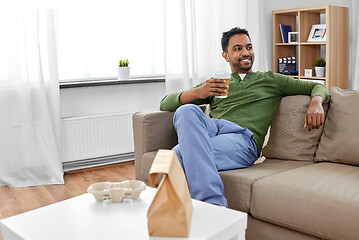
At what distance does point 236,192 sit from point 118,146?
202 cm

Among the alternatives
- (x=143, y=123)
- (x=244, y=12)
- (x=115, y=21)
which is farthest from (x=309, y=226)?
(x=244, y=12)

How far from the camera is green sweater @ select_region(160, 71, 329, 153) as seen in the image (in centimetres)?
238

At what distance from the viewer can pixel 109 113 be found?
3881 mm

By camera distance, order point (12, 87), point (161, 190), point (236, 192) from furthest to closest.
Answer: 1. point (12, 87)
2. point (236, 192)
3. point (161, 190)

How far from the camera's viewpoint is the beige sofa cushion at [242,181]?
1977 mm

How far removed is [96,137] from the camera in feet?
12.2

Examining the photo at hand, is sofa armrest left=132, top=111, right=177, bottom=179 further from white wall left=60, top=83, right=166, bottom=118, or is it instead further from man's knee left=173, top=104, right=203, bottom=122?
white wall left=60, top=83, right=166, bottom=118

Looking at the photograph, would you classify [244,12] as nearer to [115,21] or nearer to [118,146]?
[115,21]

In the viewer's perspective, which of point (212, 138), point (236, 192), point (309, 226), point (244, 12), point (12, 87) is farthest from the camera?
point (244, 12)

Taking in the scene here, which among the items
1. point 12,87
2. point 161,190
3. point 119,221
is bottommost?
point 119,221

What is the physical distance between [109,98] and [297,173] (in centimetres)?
227

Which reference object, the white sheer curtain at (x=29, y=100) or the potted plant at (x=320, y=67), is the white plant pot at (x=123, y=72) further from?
the potted plant at (x=320, y=67)

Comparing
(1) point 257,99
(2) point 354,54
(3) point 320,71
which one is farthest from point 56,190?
(2) point 354,54

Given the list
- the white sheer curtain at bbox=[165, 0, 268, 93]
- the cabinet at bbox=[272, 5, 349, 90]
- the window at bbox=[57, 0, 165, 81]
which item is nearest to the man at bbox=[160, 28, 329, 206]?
the white sheer curtain at bbox=[165, 0, 268, 93]
